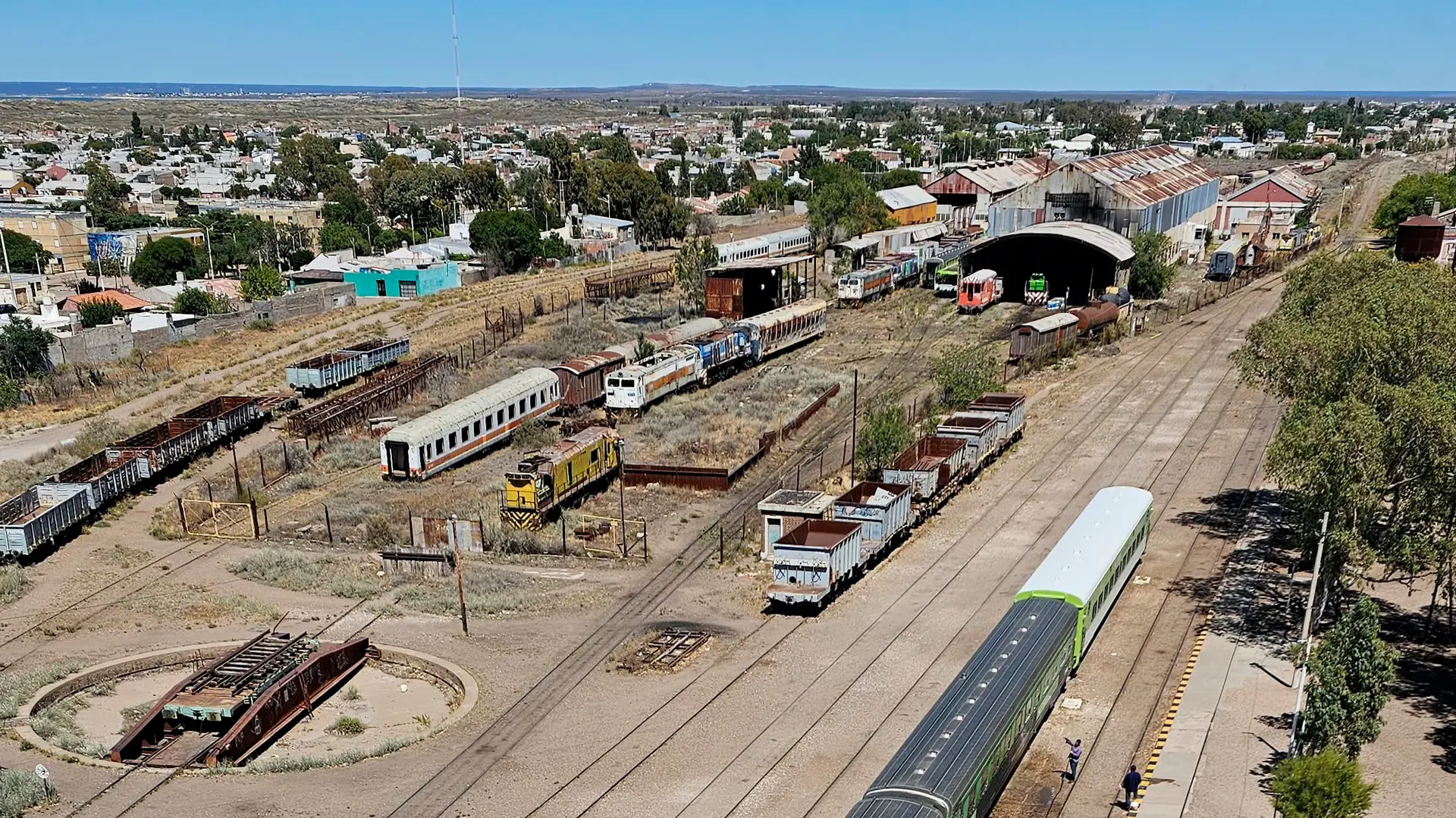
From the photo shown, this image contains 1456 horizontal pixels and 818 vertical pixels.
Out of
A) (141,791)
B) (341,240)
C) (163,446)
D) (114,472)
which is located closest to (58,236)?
(341,240)

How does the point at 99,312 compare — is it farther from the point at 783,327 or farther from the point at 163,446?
the point at 783,327

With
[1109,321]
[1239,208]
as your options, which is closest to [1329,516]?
[1109,321]

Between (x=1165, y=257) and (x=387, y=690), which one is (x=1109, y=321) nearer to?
(x=1165, y=257)

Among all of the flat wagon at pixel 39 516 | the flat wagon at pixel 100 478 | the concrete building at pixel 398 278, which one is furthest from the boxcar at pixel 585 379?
the concrete building at pixel 398 278

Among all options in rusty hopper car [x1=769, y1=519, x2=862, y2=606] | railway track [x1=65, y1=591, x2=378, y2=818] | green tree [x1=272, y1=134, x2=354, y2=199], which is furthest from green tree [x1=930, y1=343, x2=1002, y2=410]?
green tree [x1=272, y1=134, x2=354, y2=199]

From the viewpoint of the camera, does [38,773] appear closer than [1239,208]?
Yes

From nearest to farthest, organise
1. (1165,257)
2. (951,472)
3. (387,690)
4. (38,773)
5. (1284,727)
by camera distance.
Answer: (38,773) → (1284,727) → (387,690) → (951,472) → (1165,257)
